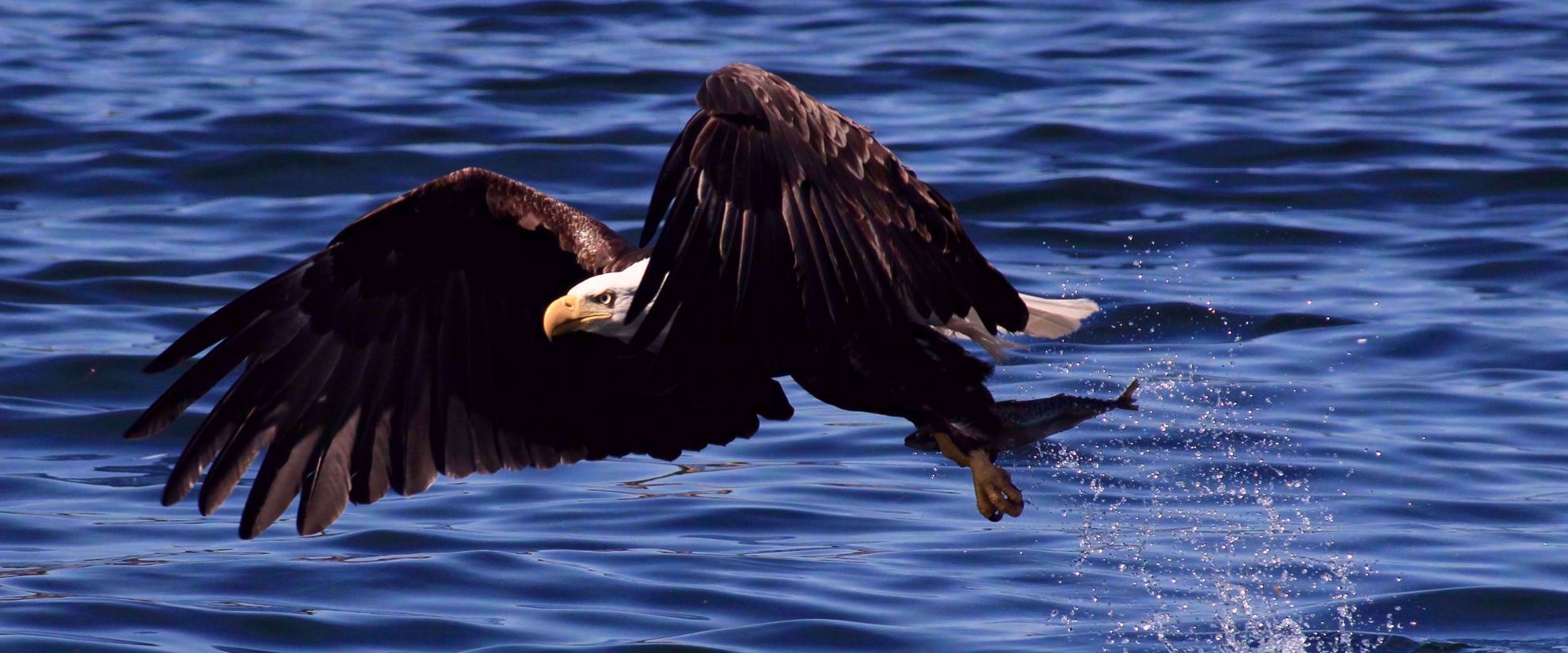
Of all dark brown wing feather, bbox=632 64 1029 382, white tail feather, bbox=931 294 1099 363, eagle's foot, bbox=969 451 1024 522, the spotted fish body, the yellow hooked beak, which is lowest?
eagle's foot, bbox=969 451 1024 522

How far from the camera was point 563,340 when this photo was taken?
530 centimetres

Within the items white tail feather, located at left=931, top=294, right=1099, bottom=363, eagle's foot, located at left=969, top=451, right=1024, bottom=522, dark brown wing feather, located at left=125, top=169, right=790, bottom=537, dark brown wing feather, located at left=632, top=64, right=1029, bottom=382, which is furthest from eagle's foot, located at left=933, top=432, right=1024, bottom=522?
dark brown wing feather, located at left=632, top=64, right=1029, bottom=382

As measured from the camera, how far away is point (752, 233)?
3.89m

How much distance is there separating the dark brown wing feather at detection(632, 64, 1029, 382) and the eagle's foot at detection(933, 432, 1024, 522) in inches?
29.6

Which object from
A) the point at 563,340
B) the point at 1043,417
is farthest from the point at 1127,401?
the point at 563,340

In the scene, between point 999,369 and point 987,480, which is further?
point 999,369

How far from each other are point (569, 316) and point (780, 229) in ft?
2.79

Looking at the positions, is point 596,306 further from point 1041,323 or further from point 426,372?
point 1041,323

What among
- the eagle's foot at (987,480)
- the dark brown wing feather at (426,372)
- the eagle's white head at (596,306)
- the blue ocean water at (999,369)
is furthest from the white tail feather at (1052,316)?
the eagle's white head at (596,306)

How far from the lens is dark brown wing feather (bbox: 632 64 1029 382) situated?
386 centimetres

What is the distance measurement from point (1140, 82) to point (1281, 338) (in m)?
4.17

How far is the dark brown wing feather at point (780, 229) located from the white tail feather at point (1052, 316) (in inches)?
34.2

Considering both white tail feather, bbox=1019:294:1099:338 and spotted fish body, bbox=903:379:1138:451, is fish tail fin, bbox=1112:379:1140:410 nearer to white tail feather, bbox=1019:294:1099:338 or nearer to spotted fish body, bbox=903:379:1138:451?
spotted fish body, bbox=903:379:1138:451

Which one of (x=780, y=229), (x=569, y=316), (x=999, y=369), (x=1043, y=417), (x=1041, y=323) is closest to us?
(x=780, y=229)
